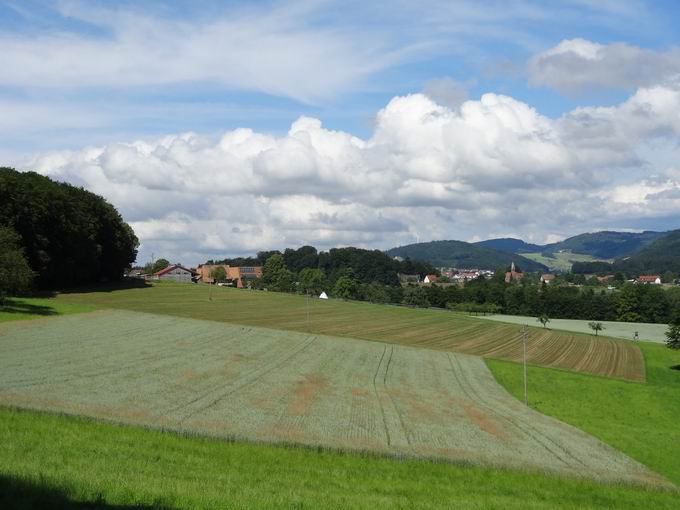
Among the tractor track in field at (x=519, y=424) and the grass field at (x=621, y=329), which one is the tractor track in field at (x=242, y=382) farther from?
the grass field at (x=621, y=329)

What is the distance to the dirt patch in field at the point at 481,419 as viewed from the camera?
35134mm

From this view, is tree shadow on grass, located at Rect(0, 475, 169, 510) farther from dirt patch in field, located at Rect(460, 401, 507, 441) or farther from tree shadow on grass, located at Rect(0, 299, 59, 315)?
tree shadow on grass, located at Rect(0, 299, 59, 315)

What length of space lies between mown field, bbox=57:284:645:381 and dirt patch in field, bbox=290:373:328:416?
36871 mm

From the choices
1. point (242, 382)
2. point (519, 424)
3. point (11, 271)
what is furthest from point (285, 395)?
point (11, 271)

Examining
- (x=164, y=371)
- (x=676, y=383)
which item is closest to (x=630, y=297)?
(x=676, y=383)

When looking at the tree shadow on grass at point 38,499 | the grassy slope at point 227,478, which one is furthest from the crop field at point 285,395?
the tree shadow on grass at point 38,499

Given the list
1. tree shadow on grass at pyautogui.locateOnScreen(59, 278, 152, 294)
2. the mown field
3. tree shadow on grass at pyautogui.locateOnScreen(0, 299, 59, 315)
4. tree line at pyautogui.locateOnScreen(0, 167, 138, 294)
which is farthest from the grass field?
tree shadow on grass at pyautogui.locateOnScreen(0, 299, 59, 315)

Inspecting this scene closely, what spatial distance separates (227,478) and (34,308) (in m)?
62.0

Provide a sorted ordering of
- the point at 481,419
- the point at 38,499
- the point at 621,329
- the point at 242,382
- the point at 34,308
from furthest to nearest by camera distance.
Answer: the point at 621,329 < the point at 34,308 < the point at 242,382 < the point at 481,419 < the point at 38,499

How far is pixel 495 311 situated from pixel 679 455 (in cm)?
14198

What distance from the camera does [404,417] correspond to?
36.5m

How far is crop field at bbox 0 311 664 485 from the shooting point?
94.6ft

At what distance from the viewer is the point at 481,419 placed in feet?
129

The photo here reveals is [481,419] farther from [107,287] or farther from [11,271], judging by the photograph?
[107,287]
